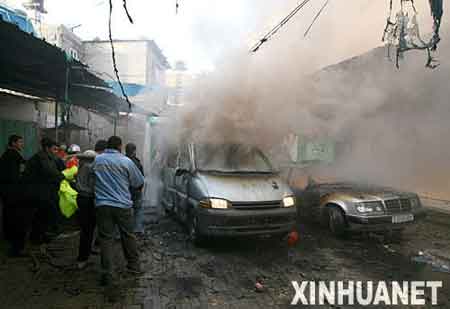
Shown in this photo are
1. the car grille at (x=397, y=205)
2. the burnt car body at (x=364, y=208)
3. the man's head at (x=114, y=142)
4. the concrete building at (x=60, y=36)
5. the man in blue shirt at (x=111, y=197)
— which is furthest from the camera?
the concrete building at (x=60, y=36)

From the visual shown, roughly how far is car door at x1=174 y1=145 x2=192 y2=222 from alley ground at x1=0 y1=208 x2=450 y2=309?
524mm

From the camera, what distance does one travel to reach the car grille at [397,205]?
5.66m

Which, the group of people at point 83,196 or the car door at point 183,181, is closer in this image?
the group of people at point 83,196

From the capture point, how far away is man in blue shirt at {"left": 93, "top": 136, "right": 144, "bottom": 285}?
148 inches

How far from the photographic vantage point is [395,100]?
8.66 meters

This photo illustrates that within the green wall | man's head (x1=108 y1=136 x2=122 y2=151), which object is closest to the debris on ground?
man's head (x1=108 y1=136 x2=122 y2=151)

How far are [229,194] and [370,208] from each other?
2682 millimetres

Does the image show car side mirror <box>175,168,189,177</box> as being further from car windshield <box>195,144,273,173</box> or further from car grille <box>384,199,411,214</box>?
car grille <box>384,199,411,214</box>

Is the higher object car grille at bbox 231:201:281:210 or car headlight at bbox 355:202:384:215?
car grille at bbox 231:201:281:210

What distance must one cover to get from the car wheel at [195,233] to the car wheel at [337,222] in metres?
2.57

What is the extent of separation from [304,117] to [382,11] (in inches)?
112

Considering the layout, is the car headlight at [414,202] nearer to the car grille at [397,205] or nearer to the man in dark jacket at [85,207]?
the car grille at [397,205]

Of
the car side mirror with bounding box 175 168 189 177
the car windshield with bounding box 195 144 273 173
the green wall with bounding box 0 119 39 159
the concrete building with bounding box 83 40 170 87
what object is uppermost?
the concrete building with bounding box 83 40 170 87

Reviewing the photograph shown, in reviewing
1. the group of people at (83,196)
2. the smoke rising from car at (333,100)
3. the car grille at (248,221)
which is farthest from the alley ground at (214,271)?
the smoke rising from car at (333,100)
